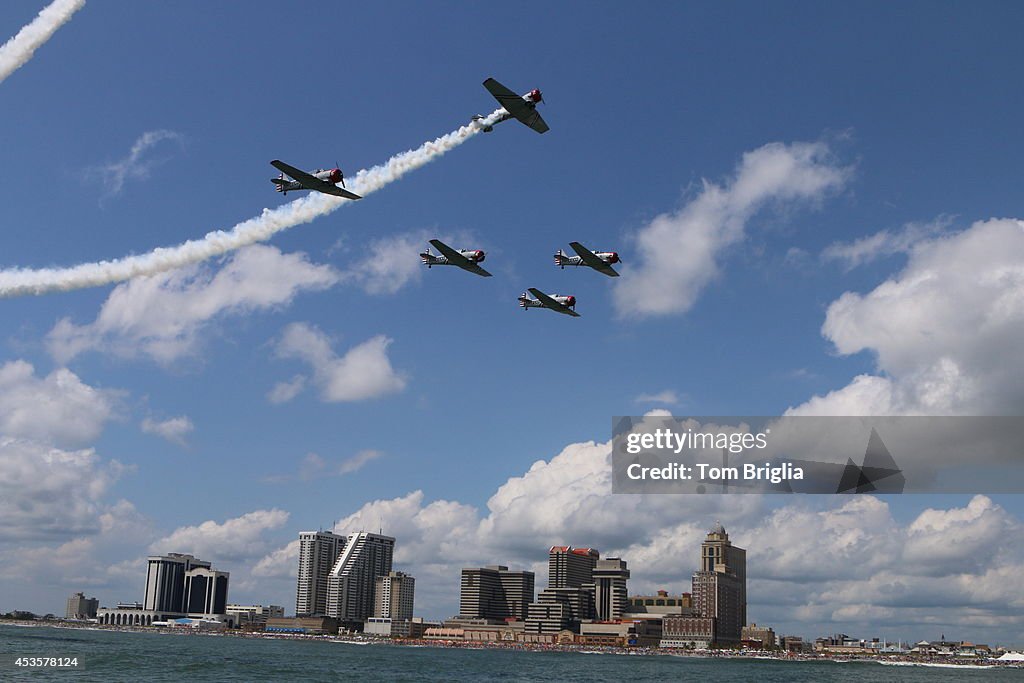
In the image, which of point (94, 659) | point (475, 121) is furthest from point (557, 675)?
point (475, 121)

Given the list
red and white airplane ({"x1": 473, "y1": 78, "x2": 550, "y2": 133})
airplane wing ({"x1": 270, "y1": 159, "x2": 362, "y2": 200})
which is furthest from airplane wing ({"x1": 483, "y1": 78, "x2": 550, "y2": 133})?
airplane wing ({"x1": 270, "y1": 159, "x2": 362, "y2": 200})

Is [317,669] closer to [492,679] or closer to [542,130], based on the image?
[492,679]

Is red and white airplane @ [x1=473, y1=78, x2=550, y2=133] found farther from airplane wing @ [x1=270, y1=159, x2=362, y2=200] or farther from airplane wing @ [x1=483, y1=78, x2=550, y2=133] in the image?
airplane wing @ [x1=270, y1=159, x2=362, y2=200]

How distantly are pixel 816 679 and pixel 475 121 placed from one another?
15423cm

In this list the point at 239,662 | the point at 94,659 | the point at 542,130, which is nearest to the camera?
the point at 542,130

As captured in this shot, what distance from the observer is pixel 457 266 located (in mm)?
97812

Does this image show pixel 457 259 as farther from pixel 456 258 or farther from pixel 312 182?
pixel 312 182

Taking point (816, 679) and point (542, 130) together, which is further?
point (816, 679)

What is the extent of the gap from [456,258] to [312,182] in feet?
64.9

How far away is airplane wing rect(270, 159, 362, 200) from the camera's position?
81000 millimetres

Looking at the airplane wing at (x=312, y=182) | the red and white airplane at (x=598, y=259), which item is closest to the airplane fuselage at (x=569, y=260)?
the red and white airplane at (x=598, y=259)

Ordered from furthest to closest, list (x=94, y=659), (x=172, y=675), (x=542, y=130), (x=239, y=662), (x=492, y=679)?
(x=239, y=662)
(x=94, y=659)
(x=492, y=679)
(x=172, y=675)
(x=542, y=130)

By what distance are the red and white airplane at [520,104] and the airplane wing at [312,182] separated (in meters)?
15.4

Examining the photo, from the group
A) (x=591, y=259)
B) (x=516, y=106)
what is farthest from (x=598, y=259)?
(x=516, y=106)
